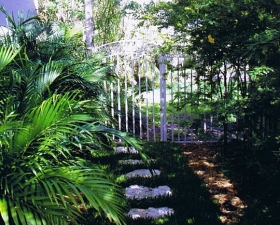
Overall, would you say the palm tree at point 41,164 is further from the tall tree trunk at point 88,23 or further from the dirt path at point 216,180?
the tall tree trunk at point 88,23

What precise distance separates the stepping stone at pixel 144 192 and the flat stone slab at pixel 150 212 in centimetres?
33

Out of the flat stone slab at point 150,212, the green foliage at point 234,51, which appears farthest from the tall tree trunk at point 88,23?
the flat stone slab at point 150,212

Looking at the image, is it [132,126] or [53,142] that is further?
[132,126]

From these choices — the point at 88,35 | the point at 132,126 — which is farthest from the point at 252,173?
the point at 88,35

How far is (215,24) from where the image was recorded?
14.6ft

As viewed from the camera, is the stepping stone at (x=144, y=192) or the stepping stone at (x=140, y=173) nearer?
the stepping stone at (x=144, y=192)

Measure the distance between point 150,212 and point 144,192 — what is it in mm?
545

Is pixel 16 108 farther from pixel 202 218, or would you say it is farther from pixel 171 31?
pixel 171 31

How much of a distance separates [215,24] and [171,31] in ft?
4.96

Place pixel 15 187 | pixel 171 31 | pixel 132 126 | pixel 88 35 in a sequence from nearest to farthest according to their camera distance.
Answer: pixel 15 187
pixel 171 31
pixel 132 126
pixel 88 35

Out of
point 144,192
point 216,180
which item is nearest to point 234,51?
point 216,180

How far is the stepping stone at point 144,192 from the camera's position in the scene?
14.1 feet

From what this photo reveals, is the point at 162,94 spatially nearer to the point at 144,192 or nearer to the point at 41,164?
the point at 144,192

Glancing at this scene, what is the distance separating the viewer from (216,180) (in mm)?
4934
